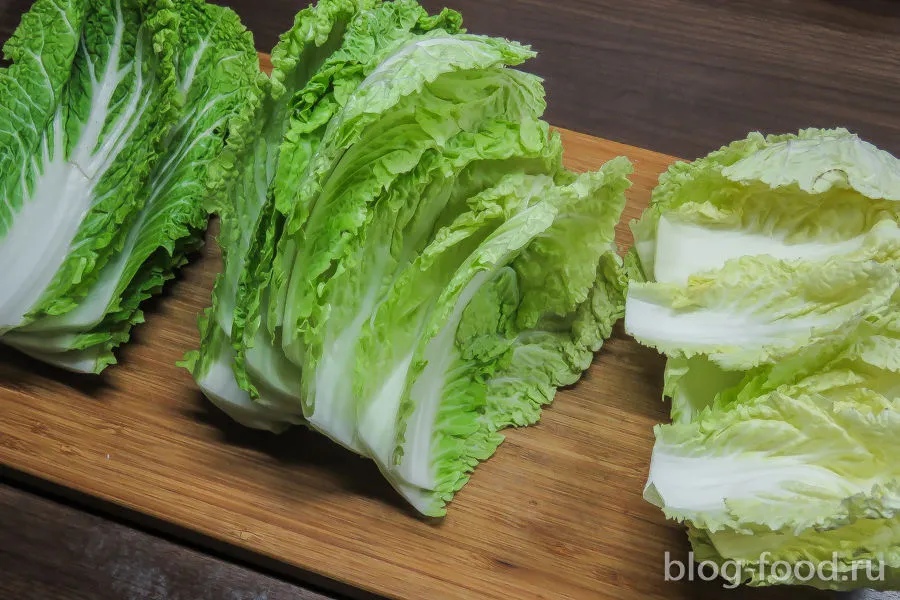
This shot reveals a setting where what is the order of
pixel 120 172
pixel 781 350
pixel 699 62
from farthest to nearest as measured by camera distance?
pixel 699 62
pixel 120 172
pixel 781 350

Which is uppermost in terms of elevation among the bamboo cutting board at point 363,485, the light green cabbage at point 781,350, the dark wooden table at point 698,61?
the dark wooden table at point 698,61

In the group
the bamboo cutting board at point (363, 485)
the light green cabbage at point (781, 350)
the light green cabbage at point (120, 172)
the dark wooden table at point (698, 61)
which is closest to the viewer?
the light green cabbage at point (781, 350)

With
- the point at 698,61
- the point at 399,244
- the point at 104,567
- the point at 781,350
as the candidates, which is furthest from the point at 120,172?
the point at 698,61

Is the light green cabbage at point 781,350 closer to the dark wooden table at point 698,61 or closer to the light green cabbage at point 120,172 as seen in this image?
the dark wooden table at point 698,61

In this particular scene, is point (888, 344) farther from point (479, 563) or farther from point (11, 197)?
point (11, 197)

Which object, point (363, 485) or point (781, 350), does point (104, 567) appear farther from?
point (781, 350)

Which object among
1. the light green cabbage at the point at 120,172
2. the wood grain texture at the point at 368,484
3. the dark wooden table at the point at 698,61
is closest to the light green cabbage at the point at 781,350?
the wood grain texture at the point at 368,484

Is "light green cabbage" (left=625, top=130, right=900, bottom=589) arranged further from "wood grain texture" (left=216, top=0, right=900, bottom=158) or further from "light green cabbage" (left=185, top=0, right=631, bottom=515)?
"wood grain texture" (left=216, top=0, right=900, bottom=158)
